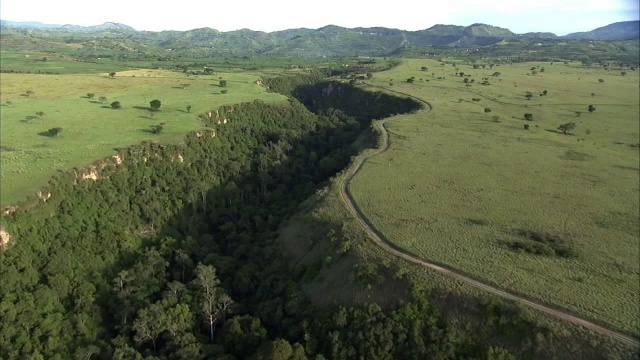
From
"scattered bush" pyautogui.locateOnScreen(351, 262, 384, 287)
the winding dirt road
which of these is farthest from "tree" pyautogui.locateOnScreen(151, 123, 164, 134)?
"scattered bush" pyautogui.locateOnScreen(351, 262, 384, 287)

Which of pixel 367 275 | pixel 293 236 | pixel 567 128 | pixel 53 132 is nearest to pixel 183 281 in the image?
→ pixel 293 236

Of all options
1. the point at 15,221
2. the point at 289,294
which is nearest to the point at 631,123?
the point at 289,294

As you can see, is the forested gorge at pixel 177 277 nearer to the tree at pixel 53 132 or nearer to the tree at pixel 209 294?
the tree at pixel 209 294

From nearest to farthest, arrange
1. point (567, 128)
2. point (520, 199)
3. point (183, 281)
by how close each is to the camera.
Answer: point (183, 281)
point (520, 199)
point (567, 128)

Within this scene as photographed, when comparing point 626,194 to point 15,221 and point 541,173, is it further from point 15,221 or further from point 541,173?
point 15,221

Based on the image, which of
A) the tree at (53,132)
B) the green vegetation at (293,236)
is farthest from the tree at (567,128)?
the tree at (53,132)

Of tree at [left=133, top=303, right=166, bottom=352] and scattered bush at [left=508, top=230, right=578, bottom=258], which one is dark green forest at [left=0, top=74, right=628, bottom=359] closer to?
tree at [left=133, top=303, right=166, bottom=352]

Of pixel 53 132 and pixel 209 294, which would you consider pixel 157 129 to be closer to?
pixel 53 132
